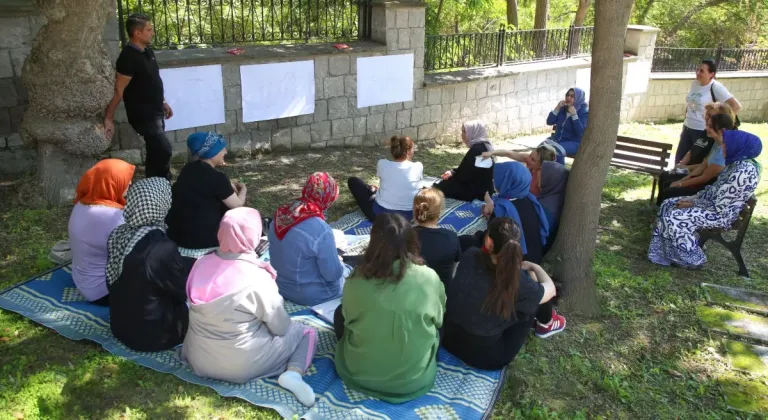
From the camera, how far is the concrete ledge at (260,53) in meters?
7.39

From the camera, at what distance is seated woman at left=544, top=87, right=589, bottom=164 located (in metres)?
7.82

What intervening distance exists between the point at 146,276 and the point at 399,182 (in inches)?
109

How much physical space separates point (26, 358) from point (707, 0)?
22.3 metres

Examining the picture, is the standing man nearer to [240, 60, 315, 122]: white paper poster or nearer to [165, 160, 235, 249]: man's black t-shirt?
[165, 160, 235, 249]: man's black t-shirt

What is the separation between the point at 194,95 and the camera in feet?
24.7

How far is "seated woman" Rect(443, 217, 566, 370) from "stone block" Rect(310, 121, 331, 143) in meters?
5.27

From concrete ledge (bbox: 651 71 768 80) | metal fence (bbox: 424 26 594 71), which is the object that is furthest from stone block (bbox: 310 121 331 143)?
concrete ledge (bbox: 651 71 768 80)

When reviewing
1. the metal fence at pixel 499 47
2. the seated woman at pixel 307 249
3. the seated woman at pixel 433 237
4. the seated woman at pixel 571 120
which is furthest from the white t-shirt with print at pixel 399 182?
the metal fence at pixel 499 47

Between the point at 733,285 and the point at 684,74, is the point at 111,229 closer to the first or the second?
the point at 733,285

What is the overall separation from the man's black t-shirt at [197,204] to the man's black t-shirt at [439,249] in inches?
68.1

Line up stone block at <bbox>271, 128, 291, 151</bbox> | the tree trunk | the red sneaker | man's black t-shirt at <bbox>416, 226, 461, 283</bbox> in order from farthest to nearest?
1. the tree trunk
2. stone block at <bbox>271, 128, 291, 151</bbox>
3. the red sneaker
4. man's black t-shirt at <bbox>416, 226, 461, 283</bbox>

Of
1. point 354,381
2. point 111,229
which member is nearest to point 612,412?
point 354,381

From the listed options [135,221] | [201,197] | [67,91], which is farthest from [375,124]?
[135,221]

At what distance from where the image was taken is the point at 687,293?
17.3 feet
